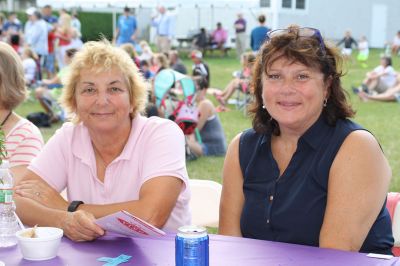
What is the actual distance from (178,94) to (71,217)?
5830 mm

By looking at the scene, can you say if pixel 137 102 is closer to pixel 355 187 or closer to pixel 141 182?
pixel 141 182

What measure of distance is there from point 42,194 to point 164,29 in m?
16.9

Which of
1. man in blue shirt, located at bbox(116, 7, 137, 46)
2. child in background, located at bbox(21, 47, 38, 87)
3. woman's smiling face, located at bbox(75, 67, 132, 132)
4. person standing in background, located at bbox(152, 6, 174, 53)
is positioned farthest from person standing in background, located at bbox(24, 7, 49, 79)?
woman's smiling face, located at bbox(75, 67, 132, 132)

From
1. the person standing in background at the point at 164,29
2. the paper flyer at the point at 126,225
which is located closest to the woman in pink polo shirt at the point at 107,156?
the paper flyer at the point at 126,225

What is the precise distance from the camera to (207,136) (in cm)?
783

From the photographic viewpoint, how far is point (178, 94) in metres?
8.13

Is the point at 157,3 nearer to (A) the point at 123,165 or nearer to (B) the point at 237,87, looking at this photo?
(B) the point at 237,87

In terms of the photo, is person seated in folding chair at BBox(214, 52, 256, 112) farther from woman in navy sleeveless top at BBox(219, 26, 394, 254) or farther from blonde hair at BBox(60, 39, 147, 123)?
woman in navy sleeveless top at BBox(219, 26, 394, 254)

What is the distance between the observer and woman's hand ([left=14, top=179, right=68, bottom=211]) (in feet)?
8.81

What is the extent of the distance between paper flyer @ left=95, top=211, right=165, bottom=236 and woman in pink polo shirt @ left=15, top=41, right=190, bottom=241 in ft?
1.15

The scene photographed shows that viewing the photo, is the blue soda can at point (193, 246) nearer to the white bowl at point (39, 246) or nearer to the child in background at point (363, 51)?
the white bowl at point (39, 246)

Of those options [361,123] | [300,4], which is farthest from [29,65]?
[300,4]

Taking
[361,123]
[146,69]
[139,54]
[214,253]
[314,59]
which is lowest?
[361,123]

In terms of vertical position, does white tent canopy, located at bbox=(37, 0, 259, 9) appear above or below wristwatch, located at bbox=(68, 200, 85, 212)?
above
